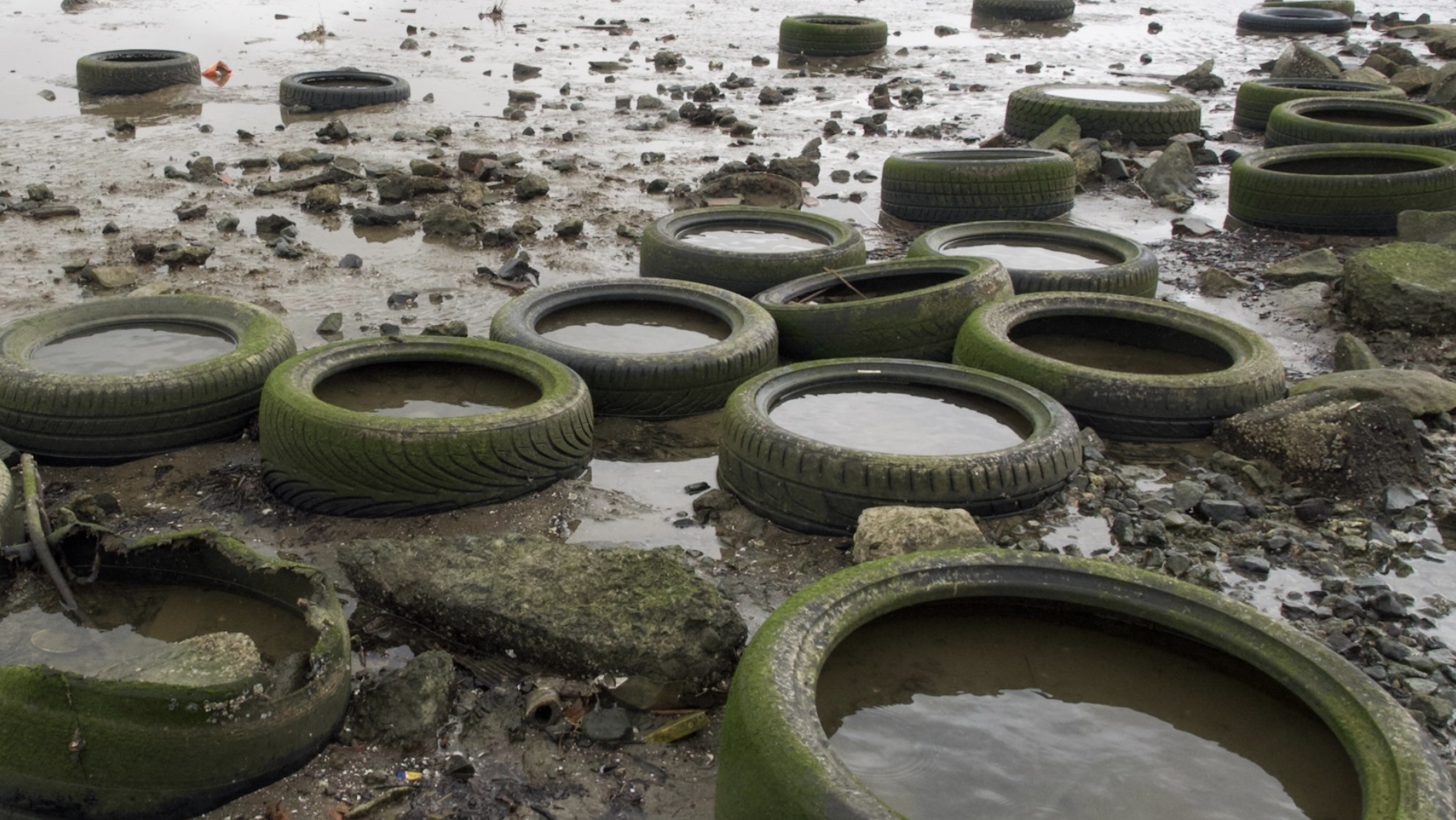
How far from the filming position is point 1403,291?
7.42 metres

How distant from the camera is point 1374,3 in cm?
2466

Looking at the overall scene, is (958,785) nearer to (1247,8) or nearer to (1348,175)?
(1348,175)

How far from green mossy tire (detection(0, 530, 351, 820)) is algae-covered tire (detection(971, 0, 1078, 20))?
21.0 meters

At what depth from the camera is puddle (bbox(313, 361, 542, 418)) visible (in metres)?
5.71

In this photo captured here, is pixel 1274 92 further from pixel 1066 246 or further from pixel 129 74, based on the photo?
pixel 129 74

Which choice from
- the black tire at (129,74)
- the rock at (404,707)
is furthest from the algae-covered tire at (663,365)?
the black tire at (129,74)

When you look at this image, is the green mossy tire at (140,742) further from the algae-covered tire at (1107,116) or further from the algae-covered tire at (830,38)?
the algae-covered tire at (830,38)

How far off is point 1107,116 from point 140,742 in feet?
38.1

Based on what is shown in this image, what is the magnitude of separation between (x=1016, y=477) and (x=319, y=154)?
27.5ft

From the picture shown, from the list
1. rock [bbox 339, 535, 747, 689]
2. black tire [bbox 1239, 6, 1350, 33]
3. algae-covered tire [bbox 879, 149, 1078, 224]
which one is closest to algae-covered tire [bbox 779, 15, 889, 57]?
black tire [bbox 1239, 6, 1350, 33]

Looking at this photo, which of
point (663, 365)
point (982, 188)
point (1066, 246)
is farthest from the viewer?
point (982, 188)

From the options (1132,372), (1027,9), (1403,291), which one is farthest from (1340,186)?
(1027,9)

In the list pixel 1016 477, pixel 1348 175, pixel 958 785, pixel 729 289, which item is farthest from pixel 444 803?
pixel 1348 175

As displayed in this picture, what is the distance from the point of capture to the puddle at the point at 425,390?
5711 millimetres
